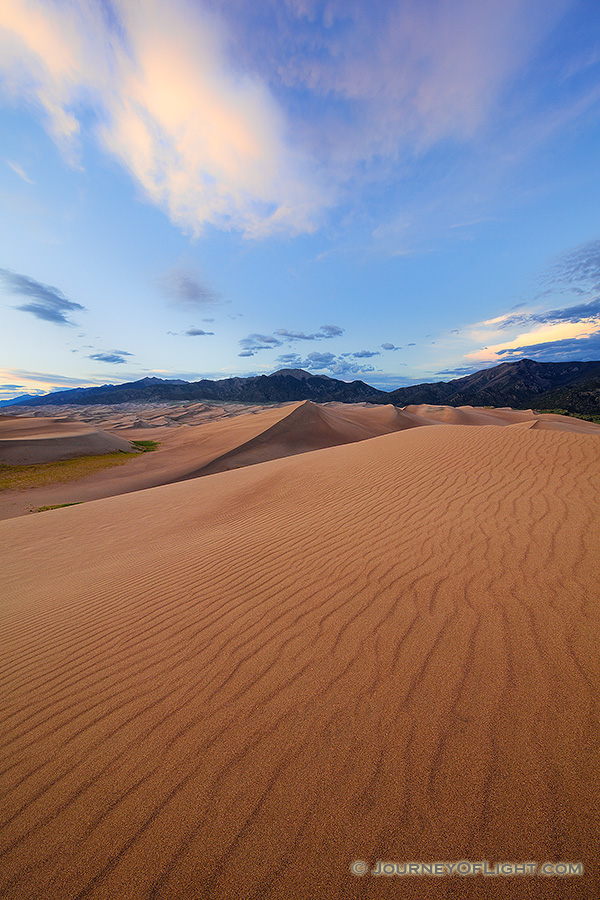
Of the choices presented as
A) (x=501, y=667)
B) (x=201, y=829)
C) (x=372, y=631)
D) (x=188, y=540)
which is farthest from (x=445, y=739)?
(x=188, y=540)

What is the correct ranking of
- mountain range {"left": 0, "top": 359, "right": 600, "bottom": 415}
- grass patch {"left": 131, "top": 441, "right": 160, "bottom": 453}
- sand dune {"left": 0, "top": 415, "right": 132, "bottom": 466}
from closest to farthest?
sand dune {"left": 0, "top": 415, "right": 132, "bottom": 466}
grass patch {"left": 131, "top": 441, "right": 160, "bottom": 453}
mountain range {"left": 0, "top": 359, "right": 600, "bottom": 415}

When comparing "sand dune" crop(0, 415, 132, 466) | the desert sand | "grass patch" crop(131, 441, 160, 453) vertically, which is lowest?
"grass patch" crop(131, 441, 160, 453)

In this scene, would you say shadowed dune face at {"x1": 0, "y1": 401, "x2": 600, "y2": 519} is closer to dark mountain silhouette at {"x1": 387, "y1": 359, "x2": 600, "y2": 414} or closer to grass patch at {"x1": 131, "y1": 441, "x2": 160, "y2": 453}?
grass patch at {"x1": 131, "y1": 441, "x2": 160, "y2": 453}

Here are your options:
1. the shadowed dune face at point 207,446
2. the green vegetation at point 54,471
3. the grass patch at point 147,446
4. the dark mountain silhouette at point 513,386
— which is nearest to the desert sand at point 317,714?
the shadowed dune face at point 207,446

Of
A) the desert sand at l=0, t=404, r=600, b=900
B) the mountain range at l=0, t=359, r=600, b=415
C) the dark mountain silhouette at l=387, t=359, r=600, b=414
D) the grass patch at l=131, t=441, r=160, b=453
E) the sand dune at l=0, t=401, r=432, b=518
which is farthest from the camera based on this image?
the mountain range at l=0, t=359, r=600, b=415

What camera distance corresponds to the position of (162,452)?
2617 cm

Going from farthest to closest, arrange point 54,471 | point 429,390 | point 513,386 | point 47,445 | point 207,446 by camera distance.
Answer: point 429,390 → point 513,386 → point 207,446 → point 47,445 → point 54,471

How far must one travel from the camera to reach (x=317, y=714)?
1946 mm

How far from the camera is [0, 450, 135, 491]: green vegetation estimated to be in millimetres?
17094

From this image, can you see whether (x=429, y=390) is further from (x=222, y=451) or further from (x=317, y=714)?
(x=317, y=714)

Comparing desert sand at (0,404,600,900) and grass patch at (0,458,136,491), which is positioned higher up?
desert sand at (0,404,600,900)

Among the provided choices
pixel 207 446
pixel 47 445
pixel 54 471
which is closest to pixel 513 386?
Answer: pixel 207 446

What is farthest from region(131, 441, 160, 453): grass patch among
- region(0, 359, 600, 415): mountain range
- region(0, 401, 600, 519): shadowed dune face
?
region(0, 359, 600, 415): mountain range

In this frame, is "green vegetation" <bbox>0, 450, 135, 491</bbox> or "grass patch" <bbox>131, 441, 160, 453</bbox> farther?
"grass patch" <bbox>131, 441, 160, 453</bbox>
